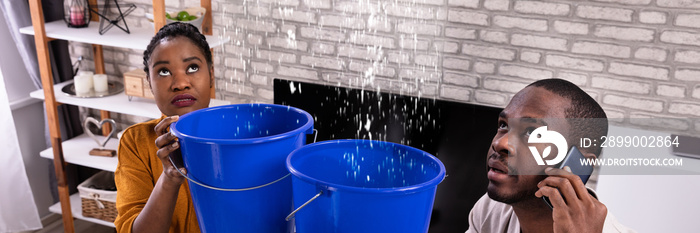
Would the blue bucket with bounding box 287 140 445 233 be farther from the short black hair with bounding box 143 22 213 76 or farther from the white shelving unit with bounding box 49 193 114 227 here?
the white shelving unit with bounding box 49 193 114 227

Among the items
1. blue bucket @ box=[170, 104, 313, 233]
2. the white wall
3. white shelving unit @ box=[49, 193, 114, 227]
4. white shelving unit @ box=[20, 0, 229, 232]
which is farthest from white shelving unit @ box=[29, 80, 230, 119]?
blue bucket @ box=[170, 104, 313, 233]

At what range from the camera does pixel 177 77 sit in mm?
1363

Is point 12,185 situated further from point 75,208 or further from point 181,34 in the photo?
point 181,34

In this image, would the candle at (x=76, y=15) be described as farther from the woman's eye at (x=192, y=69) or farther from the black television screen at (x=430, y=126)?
the woman's eye at (x=192, y=69)

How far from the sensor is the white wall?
3.15 meters

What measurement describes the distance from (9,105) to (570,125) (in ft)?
9.53

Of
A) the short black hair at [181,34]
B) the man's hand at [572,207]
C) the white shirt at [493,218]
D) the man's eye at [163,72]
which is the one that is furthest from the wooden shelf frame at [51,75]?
the man's hand at [572,207]

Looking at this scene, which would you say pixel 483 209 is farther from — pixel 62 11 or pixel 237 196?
pixel 62 11

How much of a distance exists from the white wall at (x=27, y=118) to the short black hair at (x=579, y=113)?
9.68ft

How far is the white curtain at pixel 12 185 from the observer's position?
2.98 m

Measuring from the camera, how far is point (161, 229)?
3.92 feet

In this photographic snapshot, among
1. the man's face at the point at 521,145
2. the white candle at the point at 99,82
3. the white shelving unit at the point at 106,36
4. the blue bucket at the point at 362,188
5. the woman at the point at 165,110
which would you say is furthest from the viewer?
the white candle at the point at 99,82

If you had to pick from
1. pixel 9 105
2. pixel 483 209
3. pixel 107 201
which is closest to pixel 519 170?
pixel 483 209

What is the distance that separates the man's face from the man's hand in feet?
0.37
